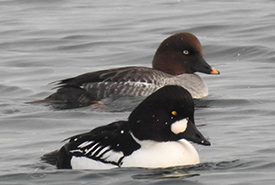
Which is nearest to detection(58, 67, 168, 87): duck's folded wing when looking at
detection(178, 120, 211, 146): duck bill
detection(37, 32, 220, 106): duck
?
detection(37, 32, 220, 106): duck

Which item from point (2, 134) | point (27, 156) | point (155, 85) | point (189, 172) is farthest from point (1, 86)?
point (189, 172)

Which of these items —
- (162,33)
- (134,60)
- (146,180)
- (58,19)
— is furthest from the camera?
(58,19)

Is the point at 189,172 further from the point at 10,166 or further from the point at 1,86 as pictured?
the point at 1,86

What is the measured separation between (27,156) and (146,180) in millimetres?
1872

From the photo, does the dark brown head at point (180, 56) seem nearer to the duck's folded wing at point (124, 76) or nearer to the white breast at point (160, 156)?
the duck's folded wing at point (124, 76)

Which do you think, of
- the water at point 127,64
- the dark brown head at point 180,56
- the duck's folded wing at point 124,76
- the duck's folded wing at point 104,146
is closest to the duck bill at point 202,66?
the dark brown head at point 180,56

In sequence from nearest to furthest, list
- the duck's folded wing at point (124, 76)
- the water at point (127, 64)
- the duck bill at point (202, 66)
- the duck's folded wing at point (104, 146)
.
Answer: the duck's folded wing at point (104, 146) < the water at point (127, 64) < the duck's folded wing at point (124, 76) < the duck bill at point (202, 66)

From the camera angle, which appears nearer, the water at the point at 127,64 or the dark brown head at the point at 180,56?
the water at the point at 127,64

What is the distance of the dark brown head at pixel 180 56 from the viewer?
15.1 meters

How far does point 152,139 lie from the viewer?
9633 mm

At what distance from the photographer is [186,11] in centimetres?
2294

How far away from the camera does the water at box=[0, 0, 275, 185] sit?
9.89 meters

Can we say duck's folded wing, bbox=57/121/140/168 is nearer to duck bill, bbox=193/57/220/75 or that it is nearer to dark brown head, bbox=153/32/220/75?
duck bill, bbox=193/57/220/75

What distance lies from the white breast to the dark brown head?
5.41 m
